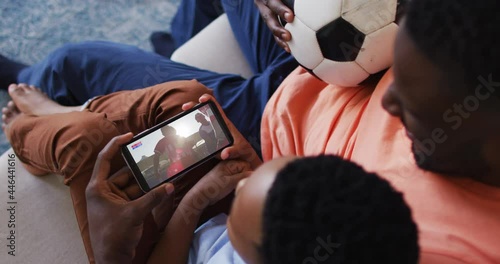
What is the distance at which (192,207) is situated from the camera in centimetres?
85

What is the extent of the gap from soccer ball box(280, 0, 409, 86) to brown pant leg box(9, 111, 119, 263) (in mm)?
402

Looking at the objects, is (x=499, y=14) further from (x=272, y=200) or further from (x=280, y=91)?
(x=280, y=91)

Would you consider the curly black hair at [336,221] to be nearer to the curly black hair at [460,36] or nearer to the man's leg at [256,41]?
the curly black hair at [460,36]

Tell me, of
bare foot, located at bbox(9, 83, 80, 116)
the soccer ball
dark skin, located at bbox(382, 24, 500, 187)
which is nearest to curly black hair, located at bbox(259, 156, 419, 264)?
dark skin, located at bbox(382, 24, 500, 187)

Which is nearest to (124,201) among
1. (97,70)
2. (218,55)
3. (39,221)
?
(39,221)

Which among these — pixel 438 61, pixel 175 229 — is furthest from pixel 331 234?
pixel 175 229

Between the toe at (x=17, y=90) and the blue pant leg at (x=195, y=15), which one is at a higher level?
the blue pant leg at (x=195, y=15)

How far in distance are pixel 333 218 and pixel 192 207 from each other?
1.40 ft

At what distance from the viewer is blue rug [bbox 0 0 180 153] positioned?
1.46 metres

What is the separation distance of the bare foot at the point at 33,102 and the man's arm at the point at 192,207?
1.28 feet

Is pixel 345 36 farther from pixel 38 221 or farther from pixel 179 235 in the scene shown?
pixel 38 221

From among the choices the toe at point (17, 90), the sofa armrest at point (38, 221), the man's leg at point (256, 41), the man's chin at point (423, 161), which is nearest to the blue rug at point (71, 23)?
the toe at point (17, 90)

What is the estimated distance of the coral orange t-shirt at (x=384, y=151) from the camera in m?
0.58

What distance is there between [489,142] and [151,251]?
0.58 m
